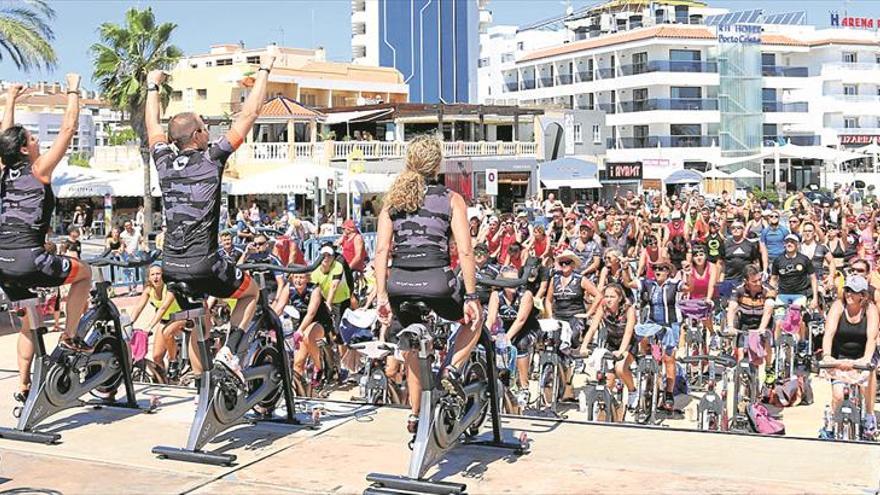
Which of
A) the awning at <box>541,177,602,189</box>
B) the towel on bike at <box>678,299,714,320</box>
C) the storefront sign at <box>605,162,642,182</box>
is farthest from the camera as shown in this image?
the storefront sign at <box>605,162,642,182</box>

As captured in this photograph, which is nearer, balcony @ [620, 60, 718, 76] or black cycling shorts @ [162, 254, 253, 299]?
black cycling shorts @ [162, 254, 253, 299]

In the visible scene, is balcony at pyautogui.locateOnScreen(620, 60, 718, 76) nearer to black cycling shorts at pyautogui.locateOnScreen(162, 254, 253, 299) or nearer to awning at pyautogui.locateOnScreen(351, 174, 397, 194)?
awning at pyautogui.locateOnScreen(351, 174, 397, 194)

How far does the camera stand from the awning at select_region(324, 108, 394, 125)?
4538 cm

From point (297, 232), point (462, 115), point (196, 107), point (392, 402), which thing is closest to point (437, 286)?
point (392, 402)

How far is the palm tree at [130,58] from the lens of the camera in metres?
37.5

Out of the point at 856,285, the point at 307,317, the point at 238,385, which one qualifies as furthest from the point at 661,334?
the point at 238,385

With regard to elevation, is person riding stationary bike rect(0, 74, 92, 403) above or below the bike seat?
above

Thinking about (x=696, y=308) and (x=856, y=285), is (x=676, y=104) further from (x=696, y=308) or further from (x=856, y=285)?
(x=856, y=285)

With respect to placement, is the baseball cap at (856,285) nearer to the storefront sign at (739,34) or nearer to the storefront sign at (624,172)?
the storefront sign at (624,172)

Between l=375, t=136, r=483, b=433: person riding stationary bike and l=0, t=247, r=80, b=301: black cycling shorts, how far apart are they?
7.86ft

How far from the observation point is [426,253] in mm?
5805

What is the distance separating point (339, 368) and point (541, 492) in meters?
5.63

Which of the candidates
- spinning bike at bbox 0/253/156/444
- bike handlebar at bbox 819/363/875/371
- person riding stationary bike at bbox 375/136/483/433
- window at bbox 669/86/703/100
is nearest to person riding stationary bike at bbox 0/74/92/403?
spinning bike at bbox 0/253/156/444

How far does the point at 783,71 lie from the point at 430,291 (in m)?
66.5
